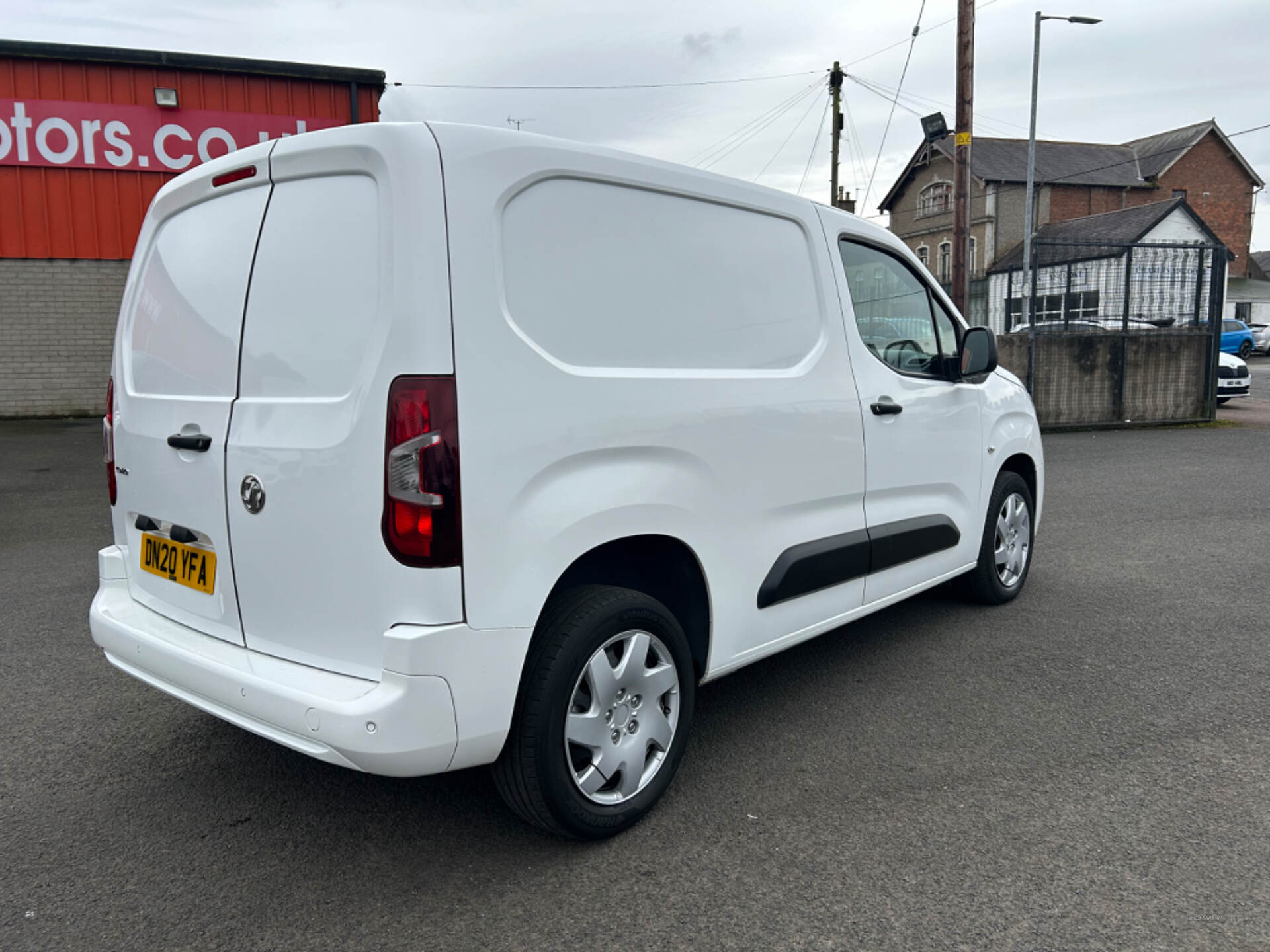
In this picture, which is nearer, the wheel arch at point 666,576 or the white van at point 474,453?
the white van at point 474,453

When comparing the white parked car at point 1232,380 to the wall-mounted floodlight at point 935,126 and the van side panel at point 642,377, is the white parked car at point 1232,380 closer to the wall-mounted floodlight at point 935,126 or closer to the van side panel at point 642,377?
the wall-mounted floodlight at point 935,126

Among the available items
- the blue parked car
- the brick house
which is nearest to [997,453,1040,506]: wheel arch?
the blue parked car

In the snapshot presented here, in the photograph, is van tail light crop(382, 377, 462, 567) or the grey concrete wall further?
the grey concrete wall

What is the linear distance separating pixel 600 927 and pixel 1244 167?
57.0 meters

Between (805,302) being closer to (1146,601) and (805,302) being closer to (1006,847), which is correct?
(1006,847)

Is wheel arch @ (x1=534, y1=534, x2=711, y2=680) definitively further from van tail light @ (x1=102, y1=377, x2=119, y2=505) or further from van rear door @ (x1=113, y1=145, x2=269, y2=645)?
van tail light @ (x1=102, y1=377, x2=119, y2=505)

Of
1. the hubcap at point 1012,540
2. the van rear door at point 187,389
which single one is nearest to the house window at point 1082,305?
Answer: the hubcap at point 1012,540

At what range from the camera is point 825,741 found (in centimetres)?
330

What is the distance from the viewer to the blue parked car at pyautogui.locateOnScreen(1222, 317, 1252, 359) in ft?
110

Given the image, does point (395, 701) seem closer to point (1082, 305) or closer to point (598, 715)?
point (598, 715)

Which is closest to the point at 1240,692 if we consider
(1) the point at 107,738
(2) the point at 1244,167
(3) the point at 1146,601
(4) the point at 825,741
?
(3) the point at 1146,601

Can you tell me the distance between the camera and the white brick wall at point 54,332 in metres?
13.9

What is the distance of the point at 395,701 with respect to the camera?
220cm

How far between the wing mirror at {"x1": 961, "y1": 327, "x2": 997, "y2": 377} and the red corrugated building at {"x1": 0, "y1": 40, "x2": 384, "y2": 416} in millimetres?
12199
